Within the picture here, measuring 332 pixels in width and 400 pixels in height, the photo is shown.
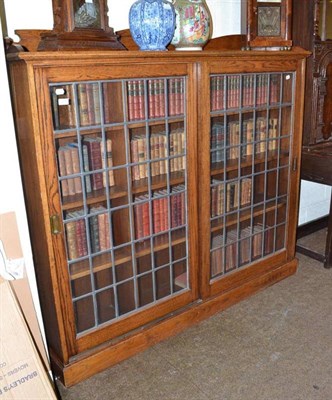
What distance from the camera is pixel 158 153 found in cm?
214

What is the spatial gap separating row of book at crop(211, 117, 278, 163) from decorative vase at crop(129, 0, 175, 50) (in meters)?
0.55

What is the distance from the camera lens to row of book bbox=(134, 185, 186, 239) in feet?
7.08

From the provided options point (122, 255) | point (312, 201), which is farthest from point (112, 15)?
point (312, 201)

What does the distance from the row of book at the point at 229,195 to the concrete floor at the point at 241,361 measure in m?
0.63

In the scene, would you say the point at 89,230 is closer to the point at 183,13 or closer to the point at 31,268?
the point at 31,268

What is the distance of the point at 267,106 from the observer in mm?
2533

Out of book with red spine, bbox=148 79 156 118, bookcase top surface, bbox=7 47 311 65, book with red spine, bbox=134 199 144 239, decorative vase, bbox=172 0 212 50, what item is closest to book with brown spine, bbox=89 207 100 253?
book with red spine, bbox=134 199 144 239

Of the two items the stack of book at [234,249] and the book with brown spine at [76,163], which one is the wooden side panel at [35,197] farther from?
the stack of book at [234,249]

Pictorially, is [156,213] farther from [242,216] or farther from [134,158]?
[242,216]

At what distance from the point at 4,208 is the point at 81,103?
0.55m

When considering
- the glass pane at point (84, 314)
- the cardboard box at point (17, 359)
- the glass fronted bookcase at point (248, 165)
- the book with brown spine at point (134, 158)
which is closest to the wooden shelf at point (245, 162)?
the glass fronted bookcase at point (248, 165)

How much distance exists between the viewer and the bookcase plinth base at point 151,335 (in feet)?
6.67

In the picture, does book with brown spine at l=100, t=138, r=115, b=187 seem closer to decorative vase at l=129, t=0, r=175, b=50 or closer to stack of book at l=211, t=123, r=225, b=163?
decorative vase at l=129, t=0, r=175, b=50

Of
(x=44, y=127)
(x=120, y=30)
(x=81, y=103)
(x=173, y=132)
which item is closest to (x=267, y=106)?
(x=173, y=132)
